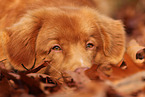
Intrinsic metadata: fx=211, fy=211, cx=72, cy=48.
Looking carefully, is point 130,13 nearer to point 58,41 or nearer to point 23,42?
point 58,41

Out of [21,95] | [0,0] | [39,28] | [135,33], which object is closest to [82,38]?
[39,28]

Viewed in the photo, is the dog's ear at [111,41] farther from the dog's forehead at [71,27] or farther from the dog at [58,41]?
the dog's forehead at [71,27]

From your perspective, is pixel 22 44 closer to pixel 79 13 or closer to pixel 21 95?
pixel 79 13

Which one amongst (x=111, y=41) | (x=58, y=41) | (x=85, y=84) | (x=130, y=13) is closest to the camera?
(x=85, y=84)

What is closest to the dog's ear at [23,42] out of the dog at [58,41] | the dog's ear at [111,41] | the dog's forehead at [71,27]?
the dog at [58,41]

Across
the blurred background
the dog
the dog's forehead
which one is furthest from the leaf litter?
the blurred background

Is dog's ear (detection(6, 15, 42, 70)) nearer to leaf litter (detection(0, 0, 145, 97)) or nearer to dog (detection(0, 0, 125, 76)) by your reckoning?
dog (detection(0, 0, 125, 76))

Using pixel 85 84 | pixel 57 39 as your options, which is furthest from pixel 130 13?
pixel 85 84
